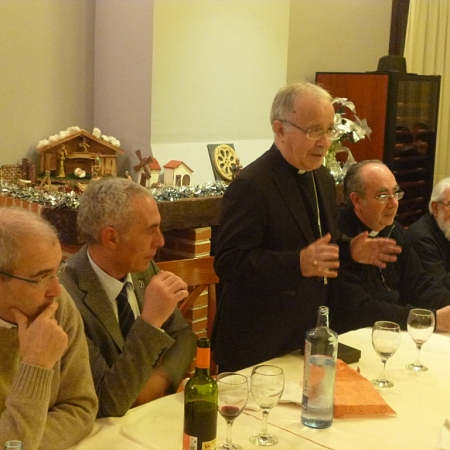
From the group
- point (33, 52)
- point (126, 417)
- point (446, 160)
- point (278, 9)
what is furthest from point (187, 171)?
point (446, 160)

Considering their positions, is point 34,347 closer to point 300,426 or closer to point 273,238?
point 300,426

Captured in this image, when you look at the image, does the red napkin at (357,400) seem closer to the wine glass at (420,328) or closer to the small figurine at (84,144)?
the wine glass at (420,328)

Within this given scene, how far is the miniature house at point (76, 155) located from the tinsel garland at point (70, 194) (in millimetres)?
367

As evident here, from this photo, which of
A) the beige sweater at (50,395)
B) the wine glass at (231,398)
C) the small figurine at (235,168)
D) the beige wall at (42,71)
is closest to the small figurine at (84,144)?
the beige wall at (42,71)

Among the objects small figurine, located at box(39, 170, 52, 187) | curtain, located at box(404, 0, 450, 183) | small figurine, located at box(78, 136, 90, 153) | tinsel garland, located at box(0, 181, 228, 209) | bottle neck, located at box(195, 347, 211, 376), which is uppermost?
curtain, located at box(404, 0, 450, 183)

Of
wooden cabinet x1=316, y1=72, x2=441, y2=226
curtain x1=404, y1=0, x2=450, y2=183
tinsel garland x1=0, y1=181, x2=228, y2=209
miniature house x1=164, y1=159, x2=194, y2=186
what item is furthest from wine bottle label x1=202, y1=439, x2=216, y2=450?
curtain x1=404, y1=0, x2=450, y2=183

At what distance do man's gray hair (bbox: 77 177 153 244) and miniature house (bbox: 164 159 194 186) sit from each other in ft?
5.62

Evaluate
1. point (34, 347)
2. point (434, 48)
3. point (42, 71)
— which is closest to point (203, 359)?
point (34, 347)

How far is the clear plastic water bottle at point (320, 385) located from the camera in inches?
62.7

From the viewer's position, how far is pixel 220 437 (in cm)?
153

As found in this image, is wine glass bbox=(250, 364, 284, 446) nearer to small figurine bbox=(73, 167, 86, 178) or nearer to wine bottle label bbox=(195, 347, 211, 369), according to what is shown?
wine bottle label bbox=(195, 347, 211, 369)

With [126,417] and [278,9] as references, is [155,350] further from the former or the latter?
[278,9]

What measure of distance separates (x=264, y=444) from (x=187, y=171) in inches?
95.4

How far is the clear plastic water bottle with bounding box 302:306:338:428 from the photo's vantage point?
5.23 feet
